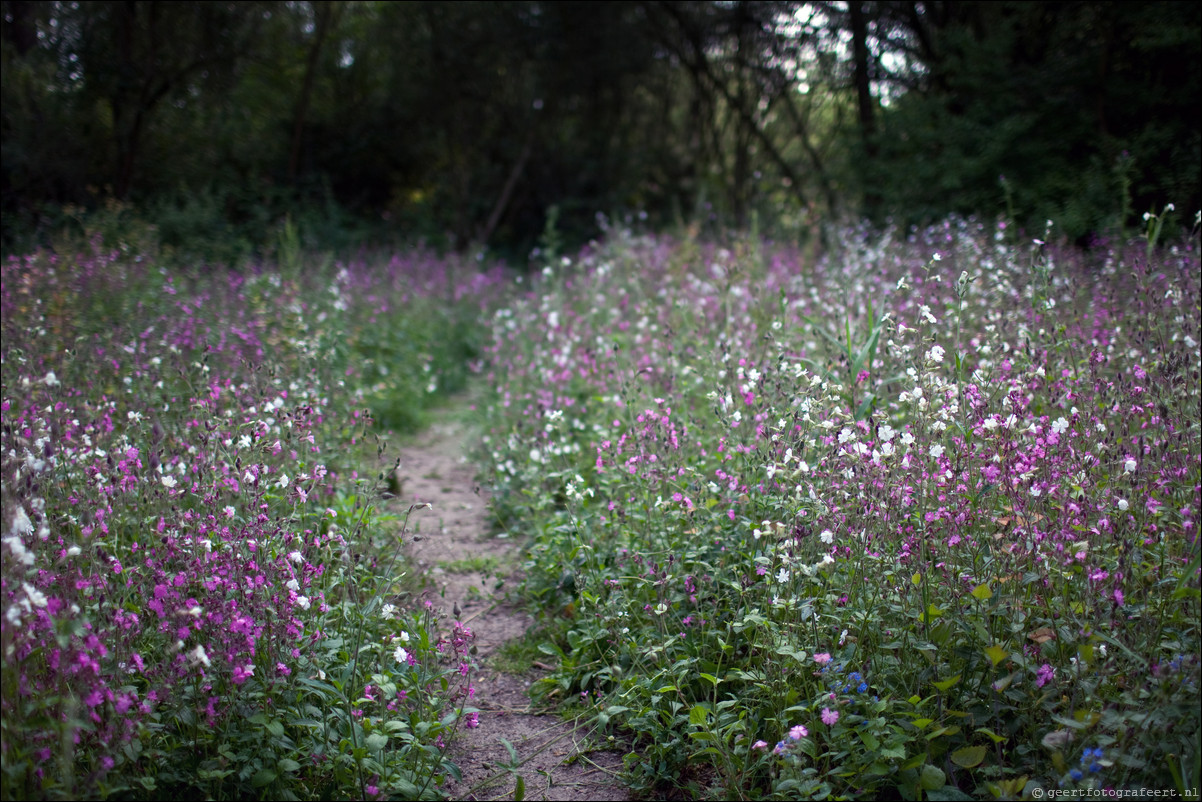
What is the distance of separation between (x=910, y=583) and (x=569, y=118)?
53.4ft

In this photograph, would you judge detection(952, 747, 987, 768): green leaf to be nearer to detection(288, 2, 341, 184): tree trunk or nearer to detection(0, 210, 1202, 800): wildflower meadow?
detection(0, 210, 1202, 800): wildflower meadow

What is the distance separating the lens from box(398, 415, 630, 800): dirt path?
8.39ft

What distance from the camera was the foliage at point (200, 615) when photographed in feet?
6.49

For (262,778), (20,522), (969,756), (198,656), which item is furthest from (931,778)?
(20,522)

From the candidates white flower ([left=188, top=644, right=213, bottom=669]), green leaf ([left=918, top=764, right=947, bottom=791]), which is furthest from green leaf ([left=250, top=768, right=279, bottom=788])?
green leaf ([left=918, top=764, right=947, bottom=791])

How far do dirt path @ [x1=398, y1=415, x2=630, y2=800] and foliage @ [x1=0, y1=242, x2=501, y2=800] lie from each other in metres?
0.15

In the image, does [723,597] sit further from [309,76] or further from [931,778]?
[309,76]

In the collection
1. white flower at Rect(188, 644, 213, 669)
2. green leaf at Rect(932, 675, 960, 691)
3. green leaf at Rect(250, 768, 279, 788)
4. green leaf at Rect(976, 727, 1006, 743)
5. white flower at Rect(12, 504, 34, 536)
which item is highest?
white flower at Rect(12, 504, 34, 536)

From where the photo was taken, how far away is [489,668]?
3.30m

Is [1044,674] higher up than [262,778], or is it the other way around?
[1044,674]

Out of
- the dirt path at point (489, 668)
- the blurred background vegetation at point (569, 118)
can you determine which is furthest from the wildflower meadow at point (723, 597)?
the blurred background vegetation at point (569, 118)

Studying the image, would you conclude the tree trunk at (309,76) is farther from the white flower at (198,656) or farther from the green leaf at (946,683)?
the green leaf at (946,683)

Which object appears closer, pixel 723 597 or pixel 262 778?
pixel 262 778

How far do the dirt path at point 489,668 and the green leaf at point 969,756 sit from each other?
1.01 m
